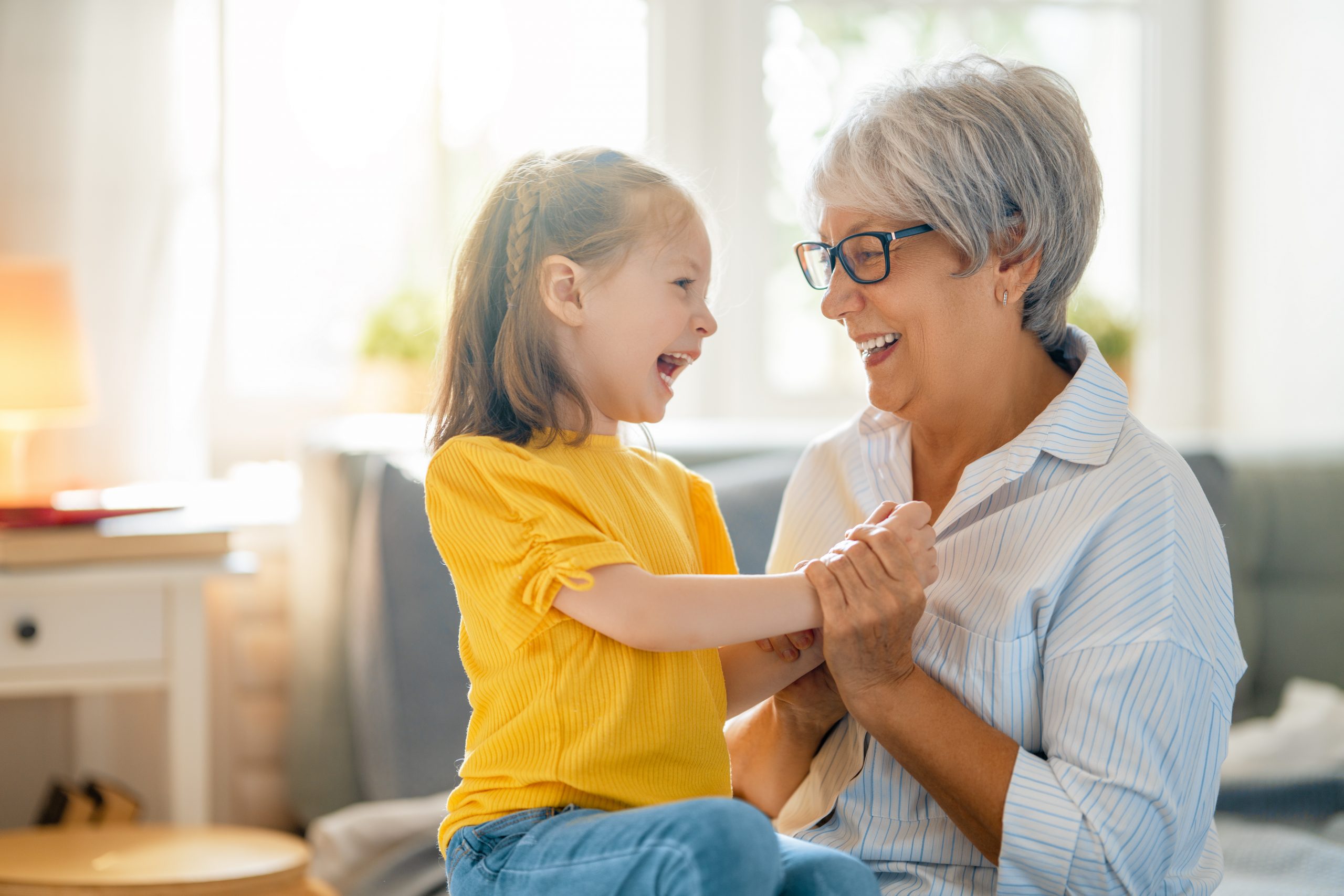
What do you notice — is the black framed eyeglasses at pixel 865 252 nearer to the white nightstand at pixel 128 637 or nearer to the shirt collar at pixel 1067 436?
the shirt collar at pixel 1067 436

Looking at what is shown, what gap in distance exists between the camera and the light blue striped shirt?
102 centimetres

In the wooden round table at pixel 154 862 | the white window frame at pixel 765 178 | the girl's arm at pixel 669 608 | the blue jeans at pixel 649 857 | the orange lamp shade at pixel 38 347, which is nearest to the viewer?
the blue jeans at pixel 649 857

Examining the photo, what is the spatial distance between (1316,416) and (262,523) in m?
2.45

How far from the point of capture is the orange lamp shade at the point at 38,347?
A: 213cm

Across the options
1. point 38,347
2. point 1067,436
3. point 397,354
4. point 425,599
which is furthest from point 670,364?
point 397,354

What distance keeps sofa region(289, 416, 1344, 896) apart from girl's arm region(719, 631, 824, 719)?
763mm

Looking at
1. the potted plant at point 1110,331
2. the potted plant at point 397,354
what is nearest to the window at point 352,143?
the potted plant at point 397,354

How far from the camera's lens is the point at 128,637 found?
206 cm

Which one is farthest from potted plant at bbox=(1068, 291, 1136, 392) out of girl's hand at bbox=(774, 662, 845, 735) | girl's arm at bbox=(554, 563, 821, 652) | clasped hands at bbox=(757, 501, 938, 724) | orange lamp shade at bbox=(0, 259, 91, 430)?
orange lamp shade at bbox=(0, 259, 91, 430)

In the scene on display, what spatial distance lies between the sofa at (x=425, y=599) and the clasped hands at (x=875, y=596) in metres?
0.90

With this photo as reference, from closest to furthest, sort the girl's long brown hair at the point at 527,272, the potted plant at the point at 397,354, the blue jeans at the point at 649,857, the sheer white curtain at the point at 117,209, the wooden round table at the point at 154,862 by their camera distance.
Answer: the blue jeans at the point at 649,857 → the girl's long brown hair at the point at 527,272 → the wooden round table at the point at 154,862 → the sheer white curtain at the point at 117,209 → the potted plant at the point at 397,354

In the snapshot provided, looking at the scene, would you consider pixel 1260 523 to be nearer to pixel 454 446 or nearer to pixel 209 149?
pixel 454 446

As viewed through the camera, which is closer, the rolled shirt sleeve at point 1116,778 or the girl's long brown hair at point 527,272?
the rolled shirt sleeve at point 1116,778

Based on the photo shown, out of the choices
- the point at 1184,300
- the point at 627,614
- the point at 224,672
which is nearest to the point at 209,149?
the point at 224,672
